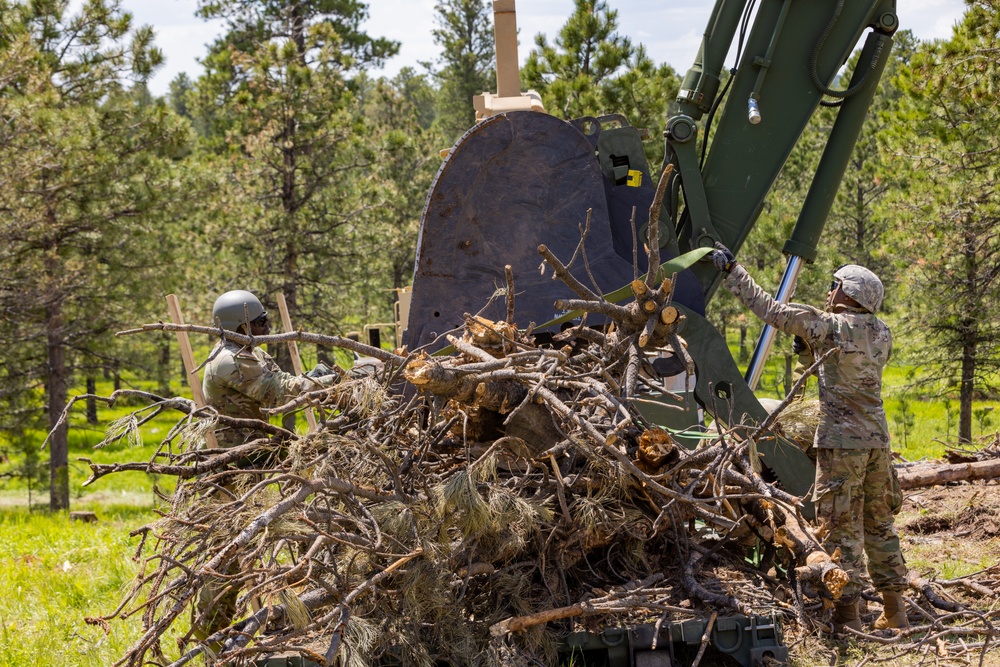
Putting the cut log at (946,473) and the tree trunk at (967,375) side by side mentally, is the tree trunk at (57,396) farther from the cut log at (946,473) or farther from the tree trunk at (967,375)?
the tree trunk at (967,375)

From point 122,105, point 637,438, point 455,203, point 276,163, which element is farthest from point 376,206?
point 637,438

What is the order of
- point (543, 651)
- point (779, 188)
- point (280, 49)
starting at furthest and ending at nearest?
point (779, 188) < point (280, 49) < point (543, 651)

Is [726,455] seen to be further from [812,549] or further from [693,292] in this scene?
[693,292]

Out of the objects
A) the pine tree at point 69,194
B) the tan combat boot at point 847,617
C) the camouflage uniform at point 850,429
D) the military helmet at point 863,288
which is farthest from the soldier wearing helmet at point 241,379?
the pine tree at point 69,194

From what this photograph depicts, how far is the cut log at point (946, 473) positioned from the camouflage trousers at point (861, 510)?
205 centimetres

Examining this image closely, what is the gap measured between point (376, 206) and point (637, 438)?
413 inches

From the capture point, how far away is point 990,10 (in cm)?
1011

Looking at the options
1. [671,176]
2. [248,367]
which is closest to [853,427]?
[671,176]

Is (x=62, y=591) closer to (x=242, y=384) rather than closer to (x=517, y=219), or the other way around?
(x=242, y=384)

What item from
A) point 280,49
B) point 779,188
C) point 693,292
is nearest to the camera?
point 693,292

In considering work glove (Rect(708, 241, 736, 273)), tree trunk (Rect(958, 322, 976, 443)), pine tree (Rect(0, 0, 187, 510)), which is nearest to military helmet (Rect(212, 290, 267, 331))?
work glove (Rect(708, 241, 736, 273))

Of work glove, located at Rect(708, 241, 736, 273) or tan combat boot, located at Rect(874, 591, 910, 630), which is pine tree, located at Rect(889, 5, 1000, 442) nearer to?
work glove, located at Rect(708, 241, 736, 273)

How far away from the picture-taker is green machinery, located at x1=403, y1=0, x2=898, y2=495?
20.8 feet

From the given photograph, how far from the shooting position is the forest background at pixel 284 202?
1134 centimetres
